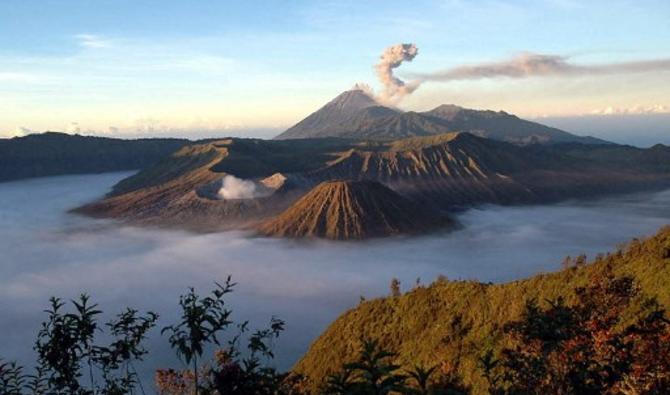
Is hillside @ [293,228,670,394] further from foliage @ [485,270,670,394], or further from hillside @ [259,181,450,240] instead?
hillside @ [259,181,450,240]

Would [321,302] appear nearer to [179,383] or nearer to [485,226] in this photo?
[179,383]

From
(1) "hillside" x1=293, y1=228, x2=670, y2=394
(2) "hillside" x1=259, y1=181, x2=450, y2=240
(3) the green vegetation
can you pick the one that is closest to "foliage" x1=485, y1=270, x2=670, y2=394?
(3) the green vegetation

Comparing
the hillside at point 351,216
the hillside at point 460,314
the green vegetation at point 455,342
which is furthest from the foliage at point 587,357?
the hillside at point 351,216

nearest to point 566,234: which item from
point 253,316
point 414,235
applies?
point 414,235

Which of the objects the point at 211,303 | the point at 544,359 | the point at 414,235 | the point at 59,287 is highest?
the point at 211,303

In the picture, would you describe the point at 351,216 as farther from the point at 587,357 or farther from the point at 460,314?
the point at 587,357

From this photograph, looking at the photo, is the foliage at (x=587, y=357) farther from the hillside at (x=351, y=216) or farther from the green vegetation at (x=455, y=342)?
the hillside at (x=351, y=216)
